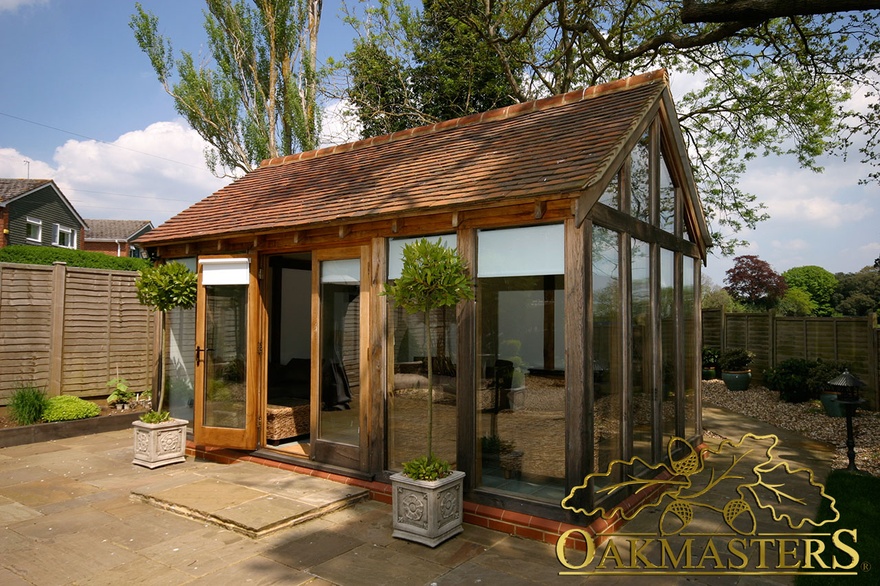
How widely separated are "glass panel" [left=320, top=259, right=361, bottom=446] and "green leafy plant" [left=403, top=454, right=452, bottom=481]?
4.76 ft

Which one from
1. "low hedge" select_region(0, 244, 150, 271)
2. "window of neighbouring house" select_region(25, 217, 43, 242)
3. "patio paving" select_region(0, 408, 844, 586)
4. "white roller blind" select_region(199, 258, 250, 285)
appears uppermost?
"window of neighbouring house" select_region(25, 217, 43, 242)

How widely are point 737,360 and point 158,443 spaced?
1224 cm

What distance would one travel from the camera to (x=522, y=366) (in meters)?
4.96

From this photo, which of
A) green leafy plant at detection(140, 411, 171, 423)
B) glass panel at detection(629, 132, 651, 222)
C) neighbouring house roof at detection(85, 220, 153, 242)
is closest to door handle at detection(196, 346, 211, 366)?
green leafy plant at detection(140, 411, 171, 423)

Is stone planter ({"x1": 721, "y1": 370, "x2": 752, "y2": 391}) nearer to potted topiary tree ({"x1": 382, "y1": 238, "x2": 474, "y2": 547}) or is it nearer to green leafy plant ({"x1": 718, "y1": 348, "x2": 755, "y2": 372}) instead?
green leafy plant ({"x1": 718, "y1": 348, "x2": 755, "y2": 372})

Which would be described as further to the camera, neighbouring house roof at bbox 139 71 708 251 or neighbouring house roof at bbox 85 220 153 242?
neighbouring house roof at bbox 85 220 153 242

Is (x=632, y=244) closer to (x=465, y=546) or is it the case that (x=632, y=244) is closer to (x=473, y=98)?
(x=465, y=546)

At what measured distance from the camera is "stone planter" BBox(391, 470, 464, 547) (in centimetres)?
437

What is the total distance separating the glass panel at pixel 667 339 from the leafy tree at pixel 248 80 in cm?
1238

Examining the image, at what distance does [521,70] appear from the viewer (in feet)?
49.5

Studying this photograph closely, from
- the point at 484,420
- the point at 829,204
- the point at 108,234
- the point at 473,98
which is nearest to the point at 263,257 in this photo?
the point at 484,420

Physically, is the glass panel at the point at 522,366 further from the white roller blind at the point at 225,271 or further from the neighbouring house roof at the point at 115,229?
the neighbouring house roof at the point at 115,229

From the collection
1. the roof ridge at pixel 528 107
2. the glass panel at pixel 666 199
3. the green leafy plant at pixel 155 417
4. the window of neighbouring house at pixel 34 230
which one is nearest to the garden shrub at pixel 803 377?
the glass panel at pixel 666 199

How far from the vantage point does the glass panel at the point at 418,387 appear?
5238mm
